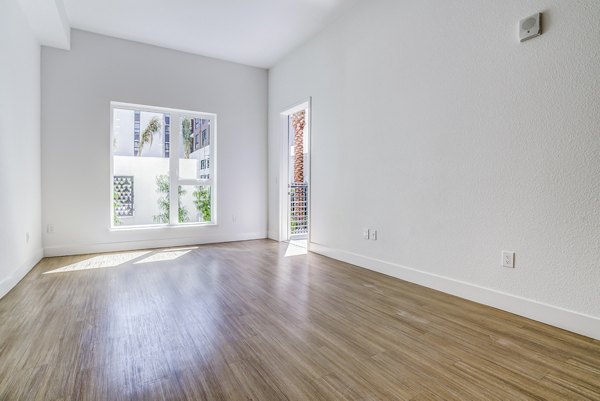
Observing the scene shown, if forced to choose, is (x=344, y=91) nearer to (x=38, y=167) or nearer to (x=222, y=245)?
(x=222, y=245)

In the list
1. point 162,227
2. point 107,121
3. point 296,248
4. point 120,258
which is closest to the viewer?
point 120,258

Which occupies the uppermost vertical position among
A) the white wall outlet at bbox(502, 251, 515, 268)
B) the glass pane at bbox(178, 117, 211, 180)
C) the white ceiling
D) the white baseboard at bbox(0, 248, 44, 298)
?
the white ceiling

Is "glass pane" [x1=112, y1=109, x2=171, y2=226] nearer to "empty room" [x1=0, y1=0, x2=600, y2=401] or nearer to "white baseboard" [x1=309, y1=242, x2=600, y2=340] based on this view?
"empty room" [x1=0, y1=0, x2=600, y2=401]

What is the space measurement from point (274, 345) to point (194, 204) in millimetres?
3847

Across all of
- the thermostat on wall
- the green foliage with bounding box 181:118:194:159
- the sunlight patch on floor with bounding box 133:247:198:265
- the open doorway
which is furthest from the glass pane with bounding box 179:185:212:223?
the thermostat on wall

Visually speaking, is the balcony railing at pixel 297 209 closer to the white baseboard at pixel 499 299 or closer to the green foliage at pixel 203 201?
the green foliage at pixel 203 201

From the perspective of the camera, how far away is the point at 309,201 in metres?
4.50

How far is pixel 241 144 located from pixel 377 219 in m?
3.00

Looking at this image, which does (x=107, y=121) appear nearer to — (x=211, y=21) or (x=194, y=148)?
(x=194, y=148)

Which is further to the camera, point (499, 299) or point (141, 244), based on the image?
point (141, 244)

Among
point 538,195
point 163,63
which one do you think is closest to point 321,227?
point 538,195

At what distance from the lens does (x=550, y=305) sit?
2076mm

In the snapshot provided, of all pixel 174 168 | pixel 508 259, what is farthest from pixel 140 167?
pixel 508 259

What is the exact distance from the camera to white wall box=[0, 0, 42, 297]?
8.87 feet
